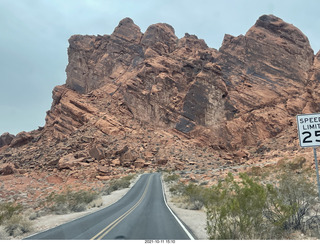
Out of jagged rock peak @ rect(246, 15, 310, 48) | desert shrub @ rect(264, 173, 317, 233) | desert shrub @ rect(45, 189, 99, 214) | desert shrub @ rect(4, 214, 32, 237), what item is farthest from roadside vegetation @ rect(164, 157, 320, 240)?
jagged rock peak @ rect(246, 15, 310, 48)

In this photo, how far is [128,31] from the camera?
9144 centimetres

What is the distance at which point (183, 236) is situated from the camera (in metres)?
8.45

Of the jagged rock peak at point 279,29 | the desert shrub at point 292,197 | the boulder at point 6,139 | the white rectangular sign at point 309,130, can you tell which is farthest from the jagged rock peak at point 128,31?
the white rectangular sign at point 309,130

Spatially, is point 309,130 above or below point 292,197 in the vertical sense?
above

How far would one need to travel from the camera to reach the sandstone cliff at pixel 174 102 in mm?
58500

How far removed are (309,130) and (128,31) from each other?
94.4 m

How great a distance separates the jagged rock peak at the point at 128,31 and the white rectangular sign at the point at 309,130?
3544 inches

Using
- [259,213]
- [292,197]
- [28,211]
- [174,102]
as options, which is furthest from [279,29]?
[28,211]

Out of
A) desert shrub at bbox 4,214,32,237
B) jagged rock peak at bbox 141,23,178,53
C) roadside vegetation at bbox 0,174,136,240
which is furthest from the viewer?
jagged rock peak at bbox 141,23,178,53

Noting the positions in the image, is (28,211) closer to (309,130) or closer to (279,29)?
(309,130)

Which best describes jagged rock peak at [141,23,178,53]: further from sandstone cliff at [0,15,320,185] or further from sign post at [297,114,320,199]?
sign post at [297,114,320,199]

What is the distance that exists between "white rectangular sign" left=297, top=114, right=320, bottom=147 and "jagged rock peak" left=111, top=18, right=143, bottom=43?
9003 cm

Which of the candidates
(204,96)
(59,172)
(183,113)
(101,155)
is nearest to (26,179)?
(59,172)

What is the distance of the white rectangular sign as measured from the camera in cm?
645
